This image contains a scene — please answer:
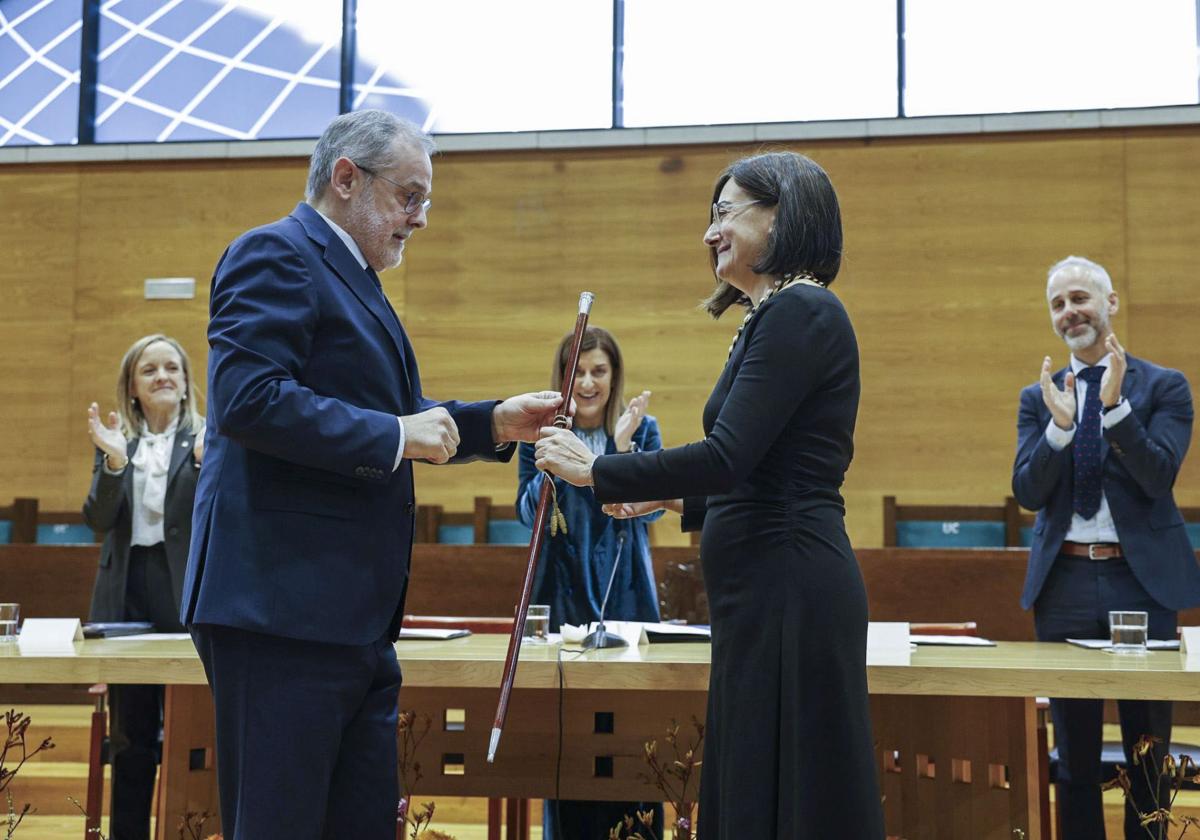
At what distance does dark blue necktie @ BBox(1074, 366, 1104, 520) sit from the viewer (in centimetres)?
307

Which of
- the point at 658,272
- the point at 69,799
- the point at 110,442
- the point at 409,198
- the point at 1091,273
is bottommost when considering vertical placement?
the point at 69,799

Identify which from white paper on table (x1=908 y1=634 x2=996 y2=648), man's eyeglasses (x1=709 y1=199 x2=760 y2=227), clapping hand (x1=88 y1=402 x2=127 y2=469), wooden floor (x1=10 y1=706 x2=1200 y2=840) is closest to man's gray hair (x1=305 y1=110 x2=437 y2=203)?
man's eyeglasses (x1=709 y1=199 x2=760 y2=227)

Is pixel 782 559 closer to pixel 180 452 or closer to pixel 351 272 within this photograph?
pixel 351 272

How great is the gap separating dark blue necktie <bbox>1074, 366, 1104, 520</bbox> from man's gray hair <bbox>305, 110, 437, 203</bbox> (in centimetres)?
204

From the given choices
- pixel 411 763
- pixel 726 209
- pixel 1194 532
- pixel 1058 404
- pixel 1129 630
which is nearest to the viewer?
pixel 726 209

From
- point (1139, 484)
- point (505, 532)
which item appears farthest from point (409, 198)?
point (505, 532)

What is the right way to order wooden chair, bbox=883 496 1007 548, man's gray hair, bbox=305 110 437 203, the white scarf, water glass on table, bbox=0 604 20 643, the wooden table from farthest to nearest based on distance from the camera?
wooden chair, bbox=883 496 1007 548 → the white scarf → water glass on table, bbox=0 604 20 643 → the wooden table → man's gray hair, bbox=305 110 437 203

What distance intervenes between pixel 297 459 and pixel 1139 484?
2290 millimetres

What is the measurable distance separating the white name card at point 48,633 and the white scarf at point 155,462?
2.54 ft

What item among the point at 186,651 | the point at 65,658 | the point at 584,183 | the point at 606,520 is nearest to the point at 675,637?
the point at 606,520

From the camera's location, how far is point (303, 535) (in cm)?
160

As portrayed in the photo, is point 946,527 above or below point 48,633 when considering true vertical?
above

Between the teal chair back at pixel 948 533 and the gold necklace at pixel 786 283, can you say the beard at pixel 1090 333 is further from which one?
the teal chair back at pixel 948 533

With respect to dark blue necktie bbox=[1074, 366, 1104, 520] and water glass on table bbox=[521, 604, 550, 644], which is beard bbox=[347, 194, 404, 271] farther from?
dark blue necktie bbox=[1074, 366, 1104, 520]
